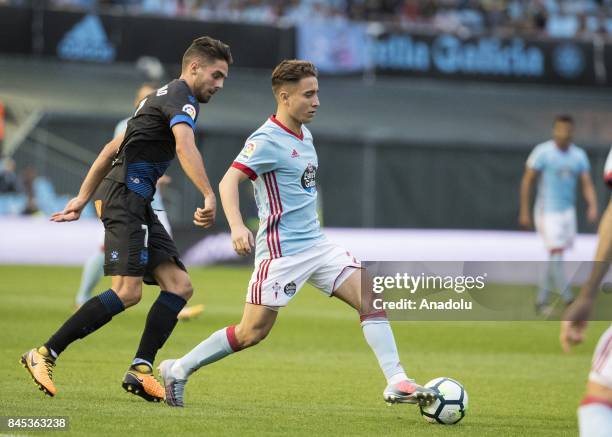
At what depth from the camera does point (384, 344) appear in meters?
6.64

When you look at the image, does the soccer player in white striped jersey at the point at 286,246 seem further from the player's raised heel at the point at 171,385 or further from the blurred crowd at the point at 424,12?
the blurred crowd at the point at 424,12

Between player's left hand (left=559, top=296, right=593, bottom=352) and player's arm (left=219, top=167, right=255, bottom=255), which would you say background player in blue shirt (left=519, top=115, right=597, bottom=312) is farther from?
player's left hand (left=559, top=296, right=593, bottom=352)

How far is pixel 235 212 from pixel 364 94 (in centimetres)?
2158

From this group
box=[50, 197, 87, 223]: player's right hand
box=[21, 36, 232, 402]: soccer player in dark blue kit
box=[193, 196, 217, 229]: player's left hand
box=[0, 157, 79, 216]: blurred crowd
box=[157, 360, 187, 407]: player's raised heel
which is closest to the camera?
box=[193, 196, 217, 229]: player's left hand

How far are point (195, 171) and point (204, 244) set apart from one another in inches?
590

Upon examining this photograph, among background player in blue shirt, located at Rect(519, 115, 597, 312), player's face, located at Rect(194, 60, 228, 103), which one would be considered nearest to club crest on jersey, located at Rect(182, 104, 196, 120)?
player's face, located at Rect(194, 60, 228, 103)

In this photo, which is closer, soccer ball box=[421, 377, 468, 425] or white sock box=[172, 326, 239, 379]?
soccer ball box=[421, 377, 468, 425]

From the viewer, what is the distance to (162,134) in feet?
23.7

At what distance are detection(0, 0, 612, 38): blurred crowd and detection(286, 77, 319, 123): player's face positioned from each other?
17762mm

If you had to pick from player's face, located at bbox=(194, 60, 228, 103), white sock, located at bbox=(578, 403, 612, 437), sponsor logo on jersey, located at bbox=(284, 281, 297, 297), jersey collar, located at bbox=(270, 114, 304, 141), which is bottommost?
white sock, located at bbox=(578, 403, 612, 437)

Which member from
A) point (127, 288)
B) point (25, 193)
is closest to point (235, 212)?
point (127, 288)

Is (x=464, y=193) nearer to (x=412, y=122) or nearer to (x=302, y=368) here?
(x=412, y=122)

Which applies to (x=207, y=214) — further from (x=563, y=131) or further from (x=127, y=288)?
(x=563, y=131)

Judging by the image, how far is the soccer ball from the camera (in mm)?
6594
